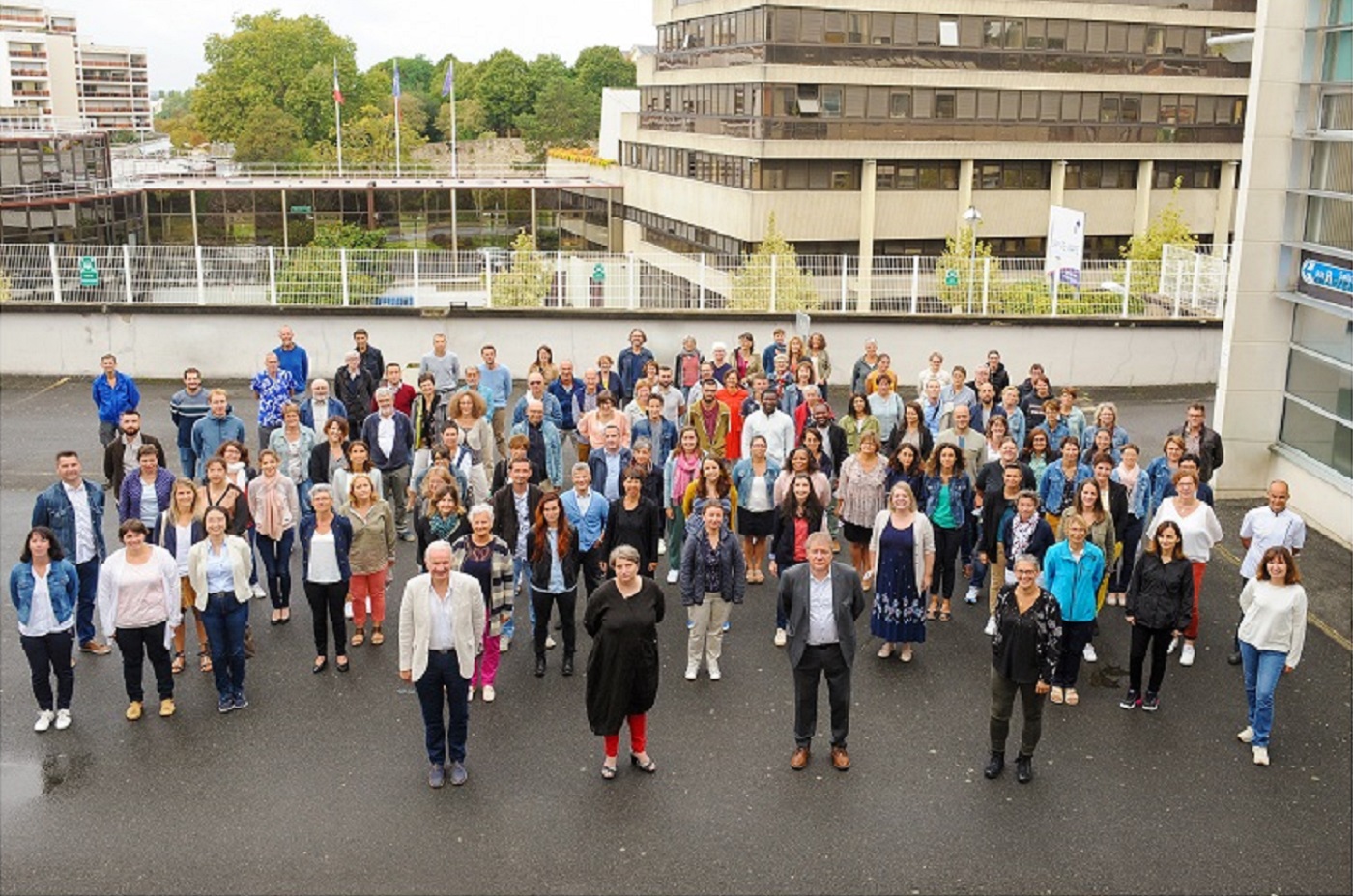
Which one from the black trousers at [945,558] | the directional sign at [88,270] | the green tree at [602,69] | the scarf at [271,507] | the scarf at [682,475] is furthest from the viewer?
the green tree at [602,69]

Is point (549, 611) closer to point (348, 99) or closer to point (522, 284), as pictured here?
point (522, 284)

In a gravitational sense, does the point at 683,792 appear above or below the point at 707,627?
below

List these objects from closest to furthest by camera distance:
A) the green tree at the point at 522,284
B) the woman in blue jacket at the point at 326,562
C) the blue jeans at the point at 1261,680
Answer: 1. the blue jeans at the point at 1261,680
2. the woman in blue jacket at the point at 326,562
3. the green tree at the point at 522,284

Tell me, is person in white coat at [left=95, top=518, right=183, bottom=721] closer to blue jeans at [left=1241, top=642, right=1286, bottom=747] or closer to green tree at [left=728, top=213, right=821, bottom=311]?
blue jeans at [left=1241, top=642, right=1286, bottom=747]

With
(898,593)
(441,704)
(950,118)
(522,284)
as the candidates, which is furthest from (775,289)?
(950,118)

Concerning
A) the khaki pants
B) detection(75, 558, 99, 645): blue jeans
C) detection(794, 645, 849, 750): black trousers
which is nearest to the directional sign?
detection(75, 558, 99, 645): blue jeans

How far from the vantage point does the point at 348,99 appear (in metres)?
128

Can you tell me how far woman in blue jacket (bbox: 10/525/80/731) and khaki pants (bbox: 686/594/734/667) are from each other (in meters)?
4.48

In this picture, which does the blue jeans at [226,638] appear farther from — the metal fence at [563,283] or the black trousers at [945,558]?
the metal fence at [563,283]

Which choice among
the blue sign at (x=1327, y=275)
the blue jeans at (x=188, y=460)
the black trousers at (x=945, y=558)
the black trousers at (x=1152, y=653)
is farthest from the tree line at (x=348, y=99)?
the black trousers at (x=1152, y=653)

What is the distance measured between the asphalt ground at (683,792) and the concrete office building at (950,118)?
127ft

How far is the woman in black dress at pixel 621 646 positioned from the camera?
8234 millimetres

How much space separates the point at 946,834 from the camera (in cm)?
794

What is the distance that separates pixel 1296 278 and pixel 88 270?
61.0ft
